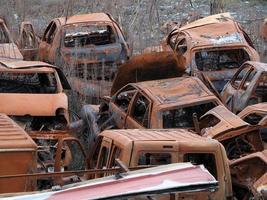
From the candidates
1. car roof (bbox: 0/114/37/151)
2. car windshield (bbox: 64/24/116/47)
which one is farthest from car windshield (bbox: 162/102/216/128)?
car windshield (bbox: 64/24/116/47)

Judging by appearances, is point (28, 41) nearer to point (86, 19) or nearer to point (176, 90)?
point (86, 19)

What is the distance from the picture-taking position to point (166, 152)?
811 centimetres

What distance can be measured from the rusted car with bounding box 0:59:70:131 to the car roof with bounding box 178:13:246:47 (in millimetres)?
3452

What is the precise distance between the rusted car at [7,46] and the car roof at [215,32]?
331cm

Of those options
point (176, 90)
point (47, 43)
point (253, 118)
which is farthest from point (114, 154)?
point (47, 43)

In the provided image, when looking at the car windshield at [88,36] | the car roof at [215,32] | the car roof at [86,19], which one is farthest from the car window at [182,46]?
the car roof at [86,19]

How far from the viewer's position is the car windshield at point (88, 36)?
15531 millimetres

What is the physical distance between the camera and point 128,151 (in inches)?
315

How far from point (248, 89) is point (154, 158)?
446 centimetres

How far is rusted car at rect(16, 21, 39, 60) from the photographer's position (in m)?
16.3

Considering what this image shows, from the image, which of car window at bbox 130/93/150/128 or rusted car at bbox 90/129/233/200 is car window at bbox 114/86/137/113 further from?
rusted car at bbox 90/129/233/200

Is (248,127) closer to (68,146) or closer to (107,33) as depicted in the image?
(68,146)

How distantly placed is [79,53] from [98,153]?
5844 millimetres

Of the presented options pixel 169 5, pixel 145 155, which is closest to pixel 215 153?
pixel 145 155
